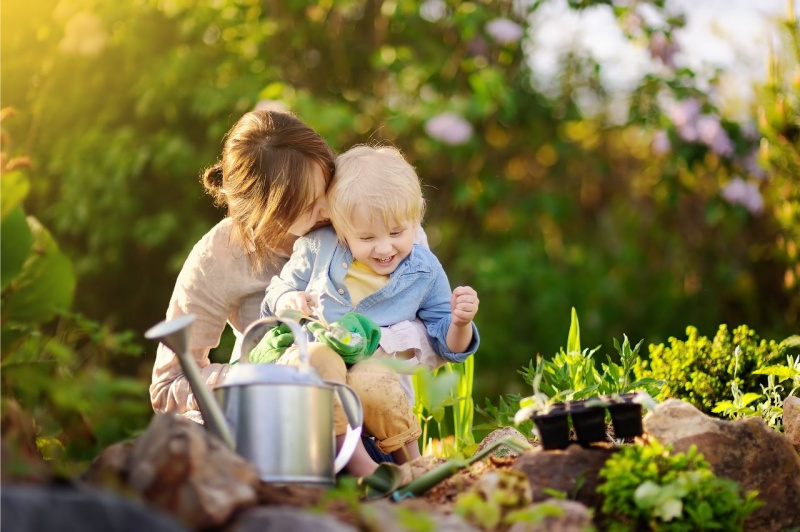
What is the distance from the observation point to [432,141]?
16.8 ft

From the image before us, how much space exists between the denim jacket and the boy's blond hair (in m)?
0.08

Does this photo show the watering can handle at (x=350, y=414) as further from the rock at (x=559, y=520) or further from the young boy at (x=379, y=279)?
the rock at (x=559, y=520)

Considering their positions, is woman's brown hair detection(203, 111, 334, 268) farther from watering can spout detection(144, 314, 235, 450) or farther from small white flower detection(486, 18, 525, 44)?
small white flower detection(486, 18, 525, 44)

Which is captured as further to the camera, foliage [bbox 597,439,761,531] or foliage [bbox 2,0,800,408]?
foliage [bbox 2,0,800,408]

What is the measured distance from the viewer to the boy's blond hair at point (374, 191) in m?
2.51

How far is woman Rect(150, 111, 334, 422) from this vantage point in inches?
107

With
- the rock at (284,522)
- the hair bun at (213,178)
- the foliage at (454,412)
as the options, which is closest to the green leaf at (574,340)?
the foliage at (454,412)

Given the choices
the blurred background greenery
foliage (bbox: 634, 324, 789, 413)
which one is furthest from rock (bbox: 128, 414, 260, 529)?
the blurred background greenery

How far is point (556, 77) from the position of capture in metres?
6.00

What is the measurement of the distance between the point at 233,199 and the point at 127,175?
9.33ft

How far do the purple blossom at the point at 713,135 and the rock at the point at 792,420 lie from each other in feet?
10.0

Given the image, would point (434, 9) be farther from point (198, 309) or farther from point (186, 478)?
point (186, 478)

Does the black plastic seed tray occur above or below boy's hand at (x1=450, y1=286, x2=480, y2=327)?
below

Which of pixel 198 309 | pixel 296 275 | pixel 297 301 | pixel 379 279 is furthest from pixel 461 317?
pixel 198 309
